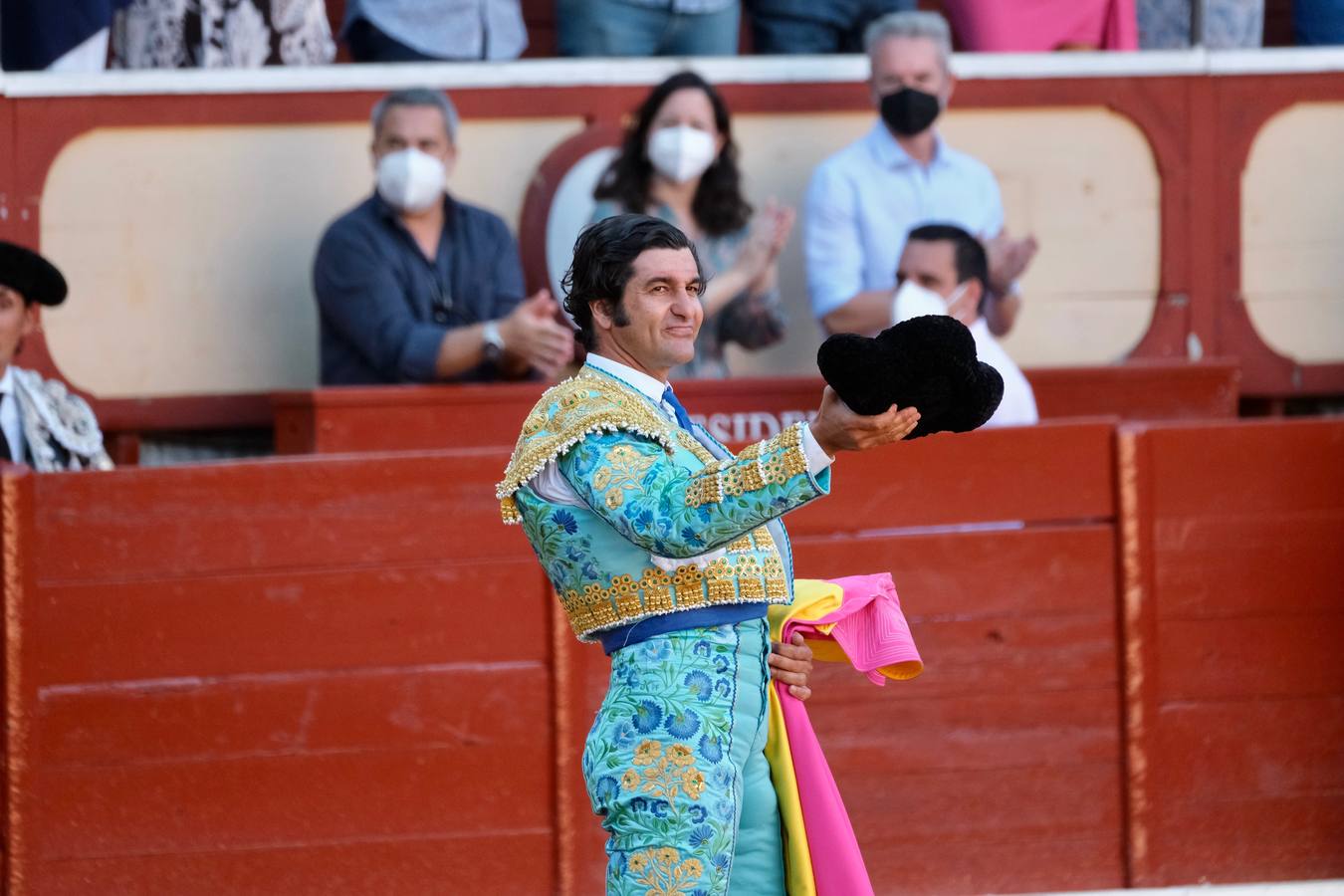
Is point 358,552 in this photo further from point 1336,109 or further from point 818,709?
point 1336,109

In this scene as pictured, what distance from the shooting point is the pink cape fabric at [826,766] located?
2.93 m

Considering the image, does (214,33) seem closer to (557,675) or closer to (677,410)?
(557,675)

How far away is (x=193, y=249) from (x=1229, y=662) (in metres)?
3.02

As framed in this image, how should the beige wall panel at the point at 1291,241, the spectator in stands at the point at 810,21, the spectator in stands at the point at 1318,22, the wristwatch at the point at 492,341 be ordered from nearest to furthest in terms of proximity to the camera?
the wristwatch at the point at 492,341 → the spectator in stands at the point at 810,21 → the beige wall panel at the point at 1291,241 → the spectator in stands at the point at 1318,22

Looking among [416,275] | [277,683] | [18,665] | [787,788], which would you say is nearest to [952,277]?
[416,275]

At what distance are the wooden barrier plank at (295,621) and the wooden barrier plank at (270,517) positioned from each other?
0.12 ft

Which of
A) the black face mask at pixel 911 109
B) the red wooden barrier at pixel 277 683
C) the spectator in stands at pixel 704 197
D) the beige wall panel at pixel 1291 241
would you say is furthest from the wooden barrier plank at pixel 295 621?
the beige wall panel at pixel 1291 241

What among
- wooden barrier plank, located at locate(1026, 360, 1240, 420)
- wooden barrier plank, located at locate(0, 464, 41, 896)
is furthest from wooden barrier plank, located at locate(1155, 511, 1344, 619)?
wooden barrier plank, located at locate(0, 464, 41, 896)

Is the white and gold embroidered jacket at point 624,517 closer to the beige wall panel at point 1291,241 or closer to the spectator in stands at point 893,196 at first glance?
the spectator in stands at point 893,196

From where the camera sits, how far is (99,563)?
4.59 meters

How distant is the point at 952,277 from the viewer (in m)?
5.40

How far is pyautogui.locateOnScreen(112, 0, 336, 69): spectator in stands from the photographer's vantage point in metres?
5.92

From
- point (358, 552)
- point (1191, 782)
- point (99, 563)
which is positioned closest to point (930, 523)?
point (1191, 782)

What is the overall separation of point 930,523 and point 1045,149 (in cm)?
196
